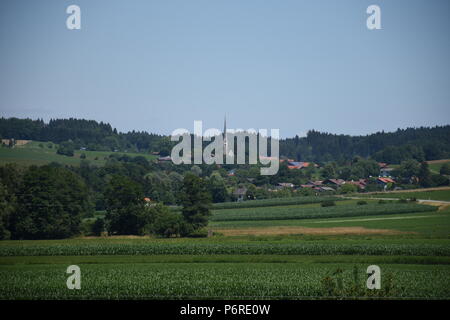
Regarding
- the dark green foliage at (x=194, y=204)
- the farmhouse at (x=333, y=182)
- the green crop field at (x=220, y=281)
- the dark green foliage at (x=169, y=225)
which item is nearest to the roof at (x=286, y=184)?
the farmhouse at (x=333, y=182)

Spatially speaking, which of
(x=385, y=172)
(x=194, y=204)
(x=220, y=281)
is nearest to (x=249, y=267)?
(x=220, y=281)

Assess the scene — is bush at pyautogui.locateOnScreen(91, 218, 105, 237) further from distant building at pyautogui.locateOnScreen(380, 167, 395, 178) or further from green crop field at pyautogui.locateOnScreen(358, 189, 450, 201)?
distant building at pyautogui.locateOnScreen(380, 167, 395, 178)

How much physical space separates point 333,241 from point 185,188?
23.3 meters

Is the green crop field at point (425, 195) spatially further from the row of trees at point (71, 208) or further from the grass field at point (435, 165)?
the grass field at point (435, 165)

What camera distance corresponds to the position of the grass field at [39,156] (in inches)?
4758

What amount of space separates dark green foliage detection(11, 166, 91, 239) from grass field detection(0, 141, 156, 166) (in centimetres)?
4194

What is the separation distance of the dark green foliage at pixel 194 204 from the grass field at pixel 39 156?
161ft

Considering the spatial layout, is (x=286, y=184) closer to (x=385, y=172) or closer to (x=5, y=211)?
(x=385, y=172)

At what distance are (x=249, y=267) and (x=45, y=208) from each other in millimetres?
33036

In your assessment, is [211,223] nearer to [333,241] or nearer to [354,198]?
[333,241]

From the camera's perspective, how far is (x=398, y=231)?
199 feet

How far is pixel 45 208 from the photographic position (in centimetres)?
6438

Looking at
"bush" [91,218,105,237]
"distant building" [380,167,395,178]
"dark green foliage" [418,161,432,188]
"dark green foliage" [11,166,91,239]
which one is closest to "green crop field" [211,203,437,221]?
"bush" [91,218,105,237]
